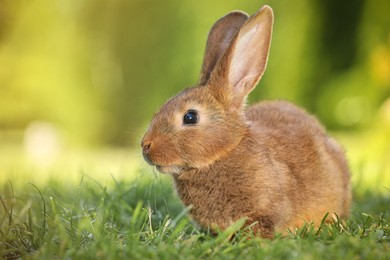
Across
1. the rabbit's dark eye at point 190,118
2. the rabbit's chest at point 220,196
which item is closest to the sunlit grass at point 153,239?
the rabbit's chest at point 220,196

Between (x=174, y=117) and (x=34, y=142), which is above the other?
(x=174, y=117)

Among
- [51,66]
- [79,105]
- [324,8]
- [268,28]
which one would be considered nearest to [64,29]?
[51,66]

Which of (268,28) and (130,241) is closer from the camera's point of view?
(130,241)

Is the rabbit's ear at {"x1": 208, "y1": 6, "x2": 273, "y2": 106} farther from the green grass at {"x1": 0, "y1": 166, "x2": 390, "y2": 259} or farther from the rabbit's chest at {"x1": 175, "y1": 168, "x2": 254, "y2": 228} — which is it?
the green grass at {"x1": 0, "y1": 166, "x2": 390, "y2": 259}

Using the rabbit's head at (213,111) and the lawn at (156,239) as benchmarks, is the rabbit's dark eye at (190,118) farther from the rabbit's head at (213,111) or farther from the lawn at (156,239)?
the lawn at (156,239)

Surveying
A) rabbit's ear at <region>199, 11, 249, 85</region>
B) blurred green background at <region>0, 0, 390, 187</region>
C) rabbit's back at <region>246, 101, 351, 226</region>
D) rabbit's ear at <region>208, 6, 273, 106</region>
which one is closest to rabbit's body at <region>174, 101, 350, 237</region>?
rabbit's back at <region>246, 101, 351, 226</region>

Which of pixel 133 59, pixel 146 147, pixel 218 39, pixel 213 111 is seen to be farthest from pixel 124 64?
pixel 146 147

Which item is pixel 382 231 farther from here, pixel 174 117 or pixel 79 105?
pixel 79 105
